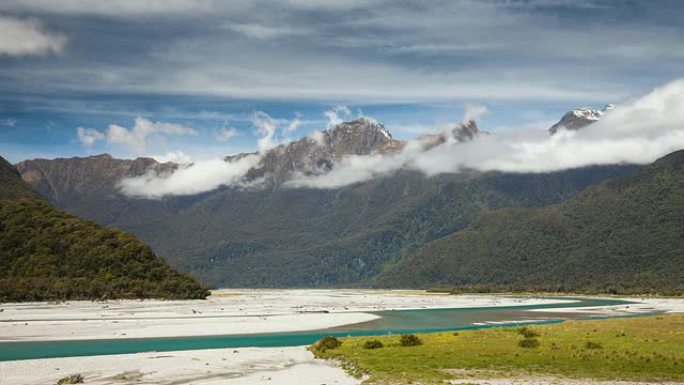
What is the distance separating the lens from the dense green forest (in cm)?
14938

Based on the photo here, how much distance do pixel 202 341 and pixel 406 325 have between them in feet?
107

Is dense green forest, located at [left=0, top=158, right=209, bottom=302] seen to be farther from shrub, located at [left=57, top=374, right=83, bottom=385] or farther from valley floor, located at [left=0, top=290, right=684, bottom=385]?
shrub, located at [left=57, top=374, right=83, bottom=385]

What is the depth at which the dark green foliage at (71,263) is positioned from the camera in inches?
5881

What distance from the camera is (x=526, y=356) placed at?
1991 inches

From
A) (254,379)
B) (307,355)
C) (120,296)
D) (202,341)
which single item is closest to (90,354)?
(202,341)

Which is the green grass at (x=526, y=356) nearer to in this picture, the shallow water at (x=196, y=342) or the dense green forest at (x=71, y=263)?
the shallow water at (x=196, y=342)

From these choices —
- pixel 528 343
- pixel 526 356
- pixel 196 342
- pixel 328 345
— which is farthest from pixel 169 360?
pixel 528 343

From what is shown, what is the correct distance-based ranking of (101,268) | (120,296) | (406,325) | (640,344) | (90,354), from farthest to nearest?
(101,268)
(120,296)
(406,325)
(90,354)
(640,344)

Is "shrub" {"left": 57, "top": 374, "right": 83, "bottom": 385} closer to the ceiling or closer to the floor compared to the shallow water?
closer to the ceiling

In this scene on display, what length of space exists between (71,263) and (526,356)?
138041 millimetres

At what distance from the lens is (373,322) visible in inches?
3912

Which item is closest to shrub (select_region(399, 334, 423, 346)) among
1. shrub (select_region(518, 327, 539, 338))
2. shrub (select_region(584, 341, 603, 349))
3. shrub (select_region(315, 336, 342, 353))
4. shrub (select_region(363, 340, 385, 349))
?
shrub (select_region(363, 340, 385, 349))

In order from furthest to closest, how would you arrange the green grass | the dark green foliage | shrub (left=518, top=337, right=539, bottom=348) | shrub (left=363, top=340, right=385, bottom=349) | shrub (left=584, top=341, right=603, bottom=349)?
1. the dark green foliage
2. shrub (left=363, top=340, right=385, bottom=349)
3. shrub (left=518, top=337, right=539, bottom=348)
4. shrub (left=584, top=341, right=603, bottom=349)
5. the green grass

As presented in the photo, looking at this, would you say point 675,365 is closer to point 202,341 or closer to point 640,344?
point 640,344
